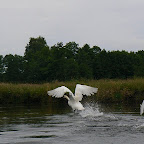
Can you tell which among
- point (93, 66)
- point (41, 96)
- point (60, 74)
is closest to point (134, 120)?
point (41, 96)

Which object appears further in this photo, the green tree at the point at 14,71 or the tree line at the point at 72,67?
the green tree at the point at 14,71

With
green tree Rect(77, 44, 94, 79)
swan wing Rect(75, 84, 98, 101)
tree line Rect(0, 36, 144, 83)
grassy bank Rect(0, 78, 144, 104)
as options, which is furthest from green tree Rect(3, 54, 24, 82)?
swan wing Rect(75, 84, 98, 101)

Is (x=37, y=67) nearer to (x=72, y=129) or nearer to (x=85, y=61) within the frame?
(x=85, y=61)

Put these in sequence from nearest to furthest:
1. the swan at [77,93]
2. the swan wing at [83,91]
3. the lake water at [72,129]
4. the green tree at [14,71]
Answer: the lake water at [72,129] < the swan at [77,93] < the swan wing at [83,91] < the green tree at [14,71]

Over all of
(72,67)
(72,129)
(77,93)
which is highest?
(72,67)

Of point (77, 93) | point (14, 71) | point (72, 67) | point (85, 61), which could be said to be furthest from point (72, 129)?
point (14, 71)

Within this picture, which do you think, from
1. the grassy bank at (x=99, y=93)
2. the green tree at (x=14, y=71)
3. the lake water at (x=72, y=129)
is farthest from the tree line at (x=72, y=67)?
the lake water at (x=72, y=129)

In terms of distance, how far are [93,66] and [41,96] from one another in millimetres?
53544

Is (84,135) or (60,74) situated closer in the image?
(84,135)

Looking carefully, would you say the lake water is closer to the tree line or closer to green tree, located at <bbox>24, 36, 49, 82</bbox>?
the tree line

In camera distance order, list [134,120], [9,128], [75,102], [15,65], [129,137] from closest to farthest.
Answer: [129,137], [9,128], [134,120], [75,102], [15,65]

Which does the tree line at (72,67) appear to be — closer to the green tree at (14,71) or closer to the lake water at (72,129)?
the green tree at (14,71)

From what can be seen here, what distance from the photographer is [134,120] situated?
16.9 m

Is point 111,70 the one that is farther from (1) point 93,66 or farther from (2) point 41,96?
(2) point 41,96
